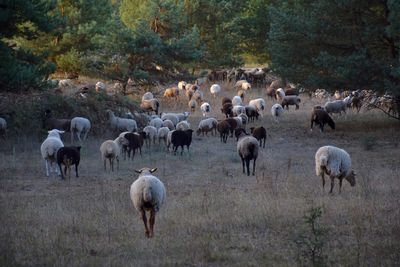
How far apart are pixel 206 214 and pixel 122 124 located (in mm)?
13132

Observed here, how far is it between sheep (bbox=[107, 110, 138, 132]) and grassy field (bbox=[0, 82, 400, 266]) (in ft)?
12.7

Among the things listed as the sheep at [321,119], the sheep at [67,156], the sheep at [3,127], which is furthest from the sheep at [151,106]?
the sheep at [67,156]

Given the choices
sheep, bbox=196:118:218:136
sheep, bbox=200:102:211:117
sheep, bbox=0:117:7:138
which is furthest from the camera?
sheep, bbox=200:102:211:117

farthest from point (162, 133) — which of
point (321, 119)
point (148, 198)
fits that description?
point (148, 198)

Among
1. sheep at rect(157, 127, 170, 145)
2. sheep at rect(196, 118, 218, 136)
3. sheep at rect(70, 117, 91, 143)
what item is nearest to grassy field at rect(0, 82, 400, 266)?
sheep at rect(157, 127, 170, 145)

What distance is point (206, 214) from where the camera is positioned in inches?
423

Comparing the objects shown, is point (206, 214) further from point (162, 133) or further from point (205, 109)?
point (205, 109)

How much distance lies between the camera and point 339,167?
13.1 m

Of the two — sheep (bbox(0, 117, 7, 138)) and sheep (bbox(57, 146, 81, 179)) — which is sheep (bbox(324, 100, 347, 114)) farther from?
sheep (bbox(57, 146, 81, 179))

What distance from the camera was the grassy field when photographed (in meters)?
8.22

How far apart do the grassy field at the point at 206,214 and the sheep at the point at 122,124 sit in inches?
153

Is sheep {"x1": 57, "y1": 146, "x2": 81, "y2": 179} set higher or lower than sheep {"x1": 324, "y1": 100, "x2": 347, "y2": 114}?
lower

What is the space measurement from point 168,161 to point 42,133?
6.26 metres

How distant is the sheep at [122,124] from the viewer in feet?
76.5
